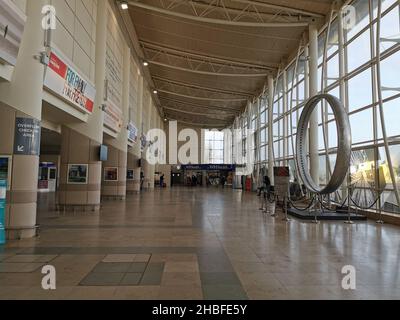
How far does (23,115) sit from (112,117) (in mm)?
8699

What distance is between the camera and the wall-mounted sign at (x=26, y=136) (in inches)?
270

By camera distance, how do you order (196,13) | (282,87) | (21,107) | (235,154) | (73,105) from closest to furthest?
(21,107) → (73,105) → (196,13) → (282,87) → (235,154)

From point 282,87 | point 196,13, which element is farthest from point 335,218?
point 282,87

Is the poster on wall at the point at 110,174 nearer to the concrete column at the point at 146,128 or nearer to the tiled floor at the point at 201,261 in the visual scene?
the tiled floor at the point at 201,261

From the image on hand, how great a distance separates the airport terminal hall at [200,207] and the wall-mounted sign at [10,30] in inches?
1.3

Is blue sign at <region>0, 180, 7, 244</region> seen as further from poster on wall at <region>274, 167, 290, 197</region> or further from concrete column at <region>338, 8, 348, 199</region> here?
concrete column at <region>338, 8, 348, 199</region>

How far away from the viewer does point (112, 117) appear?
15547 mm

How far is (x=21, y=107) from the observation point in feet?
22.6

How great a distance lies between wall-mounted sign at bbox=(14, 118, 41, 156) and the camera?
6.86 meters

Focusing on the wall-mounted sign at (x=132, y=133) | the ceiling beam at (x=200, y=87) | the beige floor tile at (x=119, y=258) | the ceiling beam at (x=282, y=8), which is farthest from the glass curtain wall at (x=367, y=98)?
the ceiling beam at (x=200, y=87)

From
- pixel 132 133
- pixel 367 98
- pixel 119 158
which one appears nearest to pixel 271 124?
pixel 132 133

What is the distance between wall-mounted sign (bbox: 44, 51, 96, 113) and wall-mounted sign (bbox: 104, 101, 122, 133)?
1.88 m

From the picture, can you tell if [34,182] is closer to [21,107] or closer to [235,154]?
[21,107]

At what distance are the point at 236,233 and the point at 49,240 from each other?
171 inches
